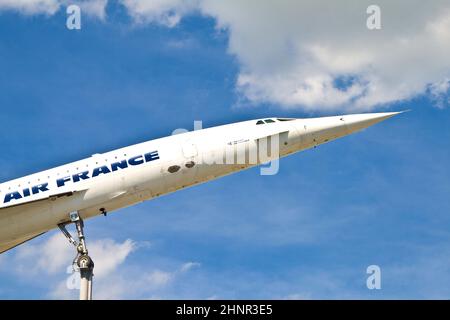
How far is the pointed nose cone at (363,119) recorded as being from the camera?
127 feet

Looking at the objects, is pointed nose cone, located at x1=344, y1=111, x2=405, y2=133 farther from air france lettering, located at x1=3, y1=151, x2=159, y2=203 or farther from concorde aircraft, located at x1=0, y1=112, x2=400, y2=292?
air france lettering, located at x1=3, y1=151, x2=159, y2=203

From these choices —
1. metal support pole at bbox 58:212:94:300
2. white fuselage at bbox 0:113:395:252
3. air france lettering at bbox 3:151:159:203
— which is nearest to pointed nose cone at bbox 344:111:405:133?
white fuselage at bbox 0:113:395:252

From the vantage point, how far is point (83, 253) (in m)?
37.6

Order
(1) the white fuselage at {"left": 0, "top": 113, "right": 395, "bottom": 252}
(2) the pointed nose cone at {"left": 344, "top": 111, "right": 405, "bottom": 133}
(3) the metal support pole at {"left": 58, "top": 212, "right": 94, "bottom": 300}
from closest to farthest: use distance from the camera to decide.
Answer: (3) the metal support pole at {"left": 58, "top": 212, "right": 94, "bottom": 300}, (1) the white fuselage at {"left": 0, "top": 113, "right": 395, "bottom": 252}, (2) the pointed nose cone at {"left": 344, "top": 111, "right": 405, "bottom": 133}

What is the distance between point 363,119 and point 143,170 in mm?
12214

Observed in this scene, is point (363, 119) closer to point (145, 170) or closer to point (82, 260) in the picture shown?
point (145, 170)

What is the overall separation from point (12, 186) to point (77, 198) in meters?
4.05

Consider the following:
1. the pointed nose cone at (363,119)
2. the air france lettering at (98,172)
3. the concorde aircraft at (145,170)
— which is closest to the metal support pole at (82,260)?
the concorde aircraft at (145,170)

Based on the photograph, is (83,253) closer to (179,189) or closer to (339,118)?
(179,189)

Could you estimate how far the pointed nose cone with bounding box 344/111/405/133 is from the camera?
38844mm

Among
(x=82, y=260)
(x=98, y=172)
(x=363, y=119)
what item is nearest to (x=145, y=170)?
(x=98, y=172)
